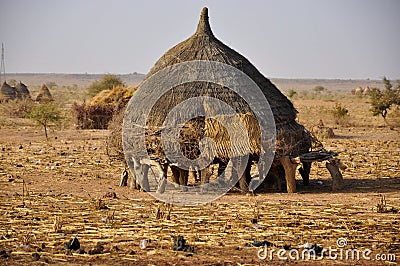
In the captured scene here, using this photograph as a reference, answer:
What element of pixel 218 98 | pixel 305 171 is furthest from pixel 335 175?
pixel 218 98

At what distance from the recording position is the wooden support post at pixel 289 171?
11.2 metres

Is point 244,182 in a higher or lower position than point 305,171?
lower

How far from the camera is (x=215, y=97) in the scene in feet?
37.9

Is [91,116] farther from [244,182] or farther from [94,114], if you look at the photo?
[244,182]

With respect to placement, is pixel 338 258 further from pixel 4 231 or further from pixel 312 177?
pixel 312 177

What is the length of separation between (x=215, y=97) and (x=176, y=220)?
331 cm

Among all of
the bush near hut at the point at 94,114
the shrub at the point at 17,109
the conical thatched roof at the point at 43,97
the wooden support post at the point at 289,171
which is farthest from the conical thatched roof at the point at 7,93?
the wooden support post at the point at 289,171

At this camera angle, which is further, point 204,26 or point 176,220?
point 204,26

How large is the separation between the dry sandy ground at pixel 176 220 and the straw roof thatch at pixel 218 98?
98cm

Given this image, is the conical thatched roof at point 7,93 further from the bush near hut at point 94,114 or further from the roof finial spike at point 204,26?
the roof finial spike at point 204,26

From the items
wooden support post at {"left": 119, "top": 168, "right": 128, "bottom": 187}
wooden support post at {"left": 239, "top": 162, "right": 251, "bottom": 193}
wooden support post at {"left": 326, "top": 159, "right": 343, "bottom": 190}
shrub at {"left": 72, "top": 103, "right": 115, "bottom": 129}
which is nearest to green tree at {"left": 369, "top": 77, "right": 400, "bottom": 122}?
shrub at {"left": 72, "top": 103, "right": 115, "bottom": 129}

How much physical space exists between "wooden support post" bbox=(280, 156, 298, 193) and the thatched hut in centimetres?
11

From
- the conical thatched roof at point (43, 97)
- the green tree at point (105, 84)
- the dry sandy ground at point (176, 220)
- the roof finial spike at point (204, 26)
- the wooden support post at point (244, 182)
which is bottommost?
the dry sandy ground at point (176, 220)

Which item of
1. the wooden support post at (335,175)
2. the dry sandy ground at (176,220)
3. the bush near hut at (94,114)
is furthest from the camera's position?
the bush near hut at (94,114)
